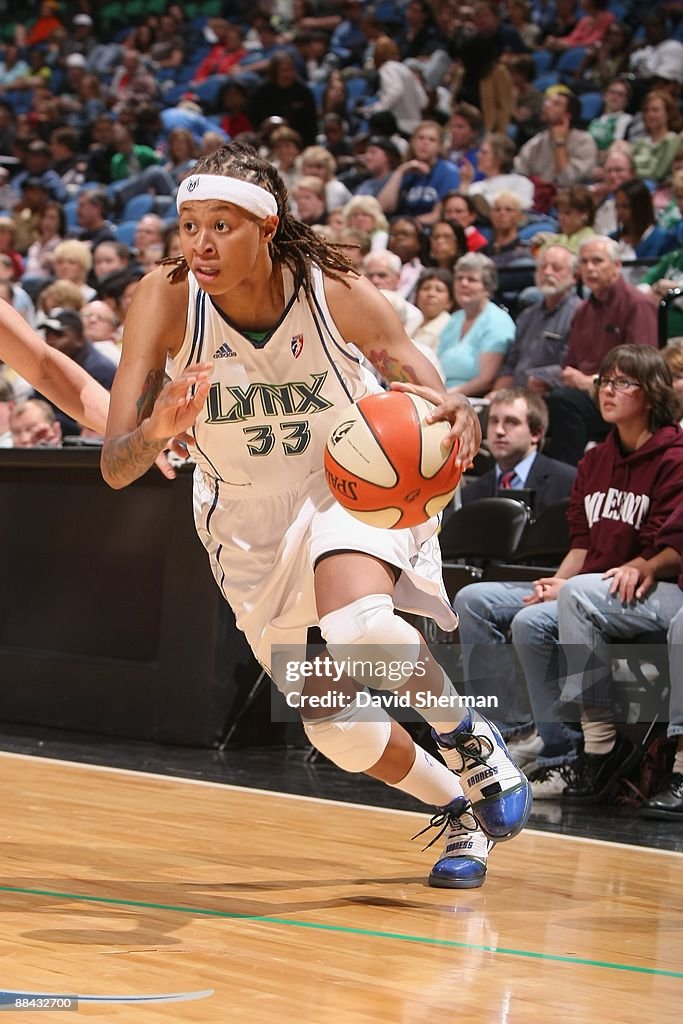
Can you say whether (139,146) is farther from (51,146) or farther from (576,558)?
(576,558)

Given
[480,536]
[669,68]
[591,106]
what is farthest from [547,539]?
[591,106]

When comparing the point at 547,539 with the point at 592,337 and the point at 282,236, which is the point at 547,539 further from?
the point at 282,236

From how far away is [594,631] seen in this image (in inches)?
211

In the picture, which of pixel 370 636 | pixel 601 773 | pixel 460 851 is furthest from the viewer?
pixel 601 773

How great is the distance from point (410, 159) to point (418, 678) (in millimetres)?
8566

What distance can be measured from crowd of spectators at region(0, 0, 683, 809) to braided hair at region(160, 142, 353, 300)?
2859 millimetres

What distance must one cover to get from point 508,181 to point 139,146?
548 cm

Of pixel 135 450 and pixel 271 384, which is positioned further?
pixel 271 384

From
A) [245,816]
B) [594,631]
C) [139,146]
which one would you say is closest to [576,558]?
[594,631]

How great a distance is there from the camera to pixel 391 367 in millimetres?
3680

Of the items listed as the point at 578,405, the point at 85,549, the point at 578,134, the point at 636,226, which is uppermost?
the point at 578,134

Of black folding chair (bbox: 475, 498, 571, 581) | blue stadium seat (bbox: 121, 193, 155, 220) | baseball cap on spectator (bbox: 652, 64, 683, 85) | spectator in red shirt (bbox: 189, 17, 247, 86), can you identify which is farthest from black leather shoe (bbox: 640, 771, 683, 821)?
spectator in red shirt (bbox: 189, 17, 247, 86)

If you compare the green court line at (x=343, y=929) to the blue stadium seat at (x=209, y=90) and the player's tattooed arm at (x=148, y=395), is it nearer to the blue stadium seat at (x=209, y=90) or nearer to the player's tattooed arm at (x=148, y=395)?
the player's tattooed arm at (x=148, y=395)

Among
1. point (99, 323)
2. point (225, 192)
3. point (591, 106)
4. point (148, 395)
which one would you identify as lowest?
point (99, 323)
